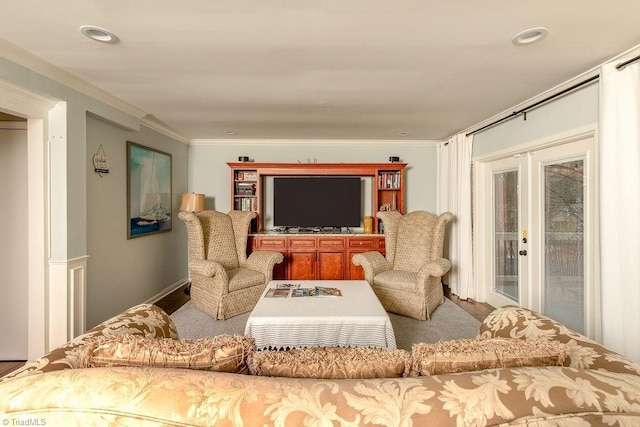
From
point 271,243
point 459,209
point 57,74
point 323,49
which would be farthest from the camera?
point 271,243

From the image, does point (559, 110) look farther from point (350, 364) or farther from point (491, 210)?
A: point (350, 364)

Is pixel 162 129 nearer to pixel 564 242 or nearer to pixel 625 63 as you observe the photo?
pixel 625 63

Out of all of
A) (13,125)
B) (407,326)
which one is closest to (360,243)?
(407,326)

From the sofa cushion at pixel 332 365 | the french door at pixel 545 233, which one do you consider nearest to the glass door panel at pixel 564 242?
the french door at pixel 545 233

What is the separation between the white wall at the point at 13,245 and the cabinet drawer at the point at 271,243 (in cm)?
261

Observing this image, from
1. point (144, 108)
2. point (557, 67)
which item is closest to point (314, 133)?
point (144, 108)

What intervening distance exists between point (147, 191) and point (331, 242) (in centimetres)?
261

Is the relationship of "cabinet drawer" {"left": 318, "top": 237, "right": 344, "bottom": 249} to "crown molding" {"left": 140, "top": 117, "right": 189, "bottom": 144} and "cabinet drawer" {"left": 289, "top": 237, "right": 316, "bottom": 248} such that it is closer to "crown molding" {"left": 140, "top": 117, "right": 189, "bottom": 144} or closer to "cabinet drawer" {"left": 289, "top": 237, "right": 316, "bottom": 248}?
"cabinet drawer" {"left": 289, "top": 237, "right": 316, "bottom": 248}

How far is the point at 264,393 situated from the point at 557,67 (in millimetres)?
3065

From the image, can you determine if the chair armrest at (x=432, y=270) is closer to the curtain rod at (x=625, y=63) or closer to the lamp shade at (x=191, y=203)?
the curtain rod at (x=625, y=63)

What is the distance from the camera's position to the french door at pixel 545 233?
9.01 feet

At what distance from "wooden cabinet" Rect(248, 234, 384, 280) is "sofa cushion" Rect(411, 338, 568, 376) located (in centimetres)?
371

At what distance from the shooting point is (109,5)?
168cm

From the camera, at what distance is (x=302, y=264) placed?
4.75 metres
